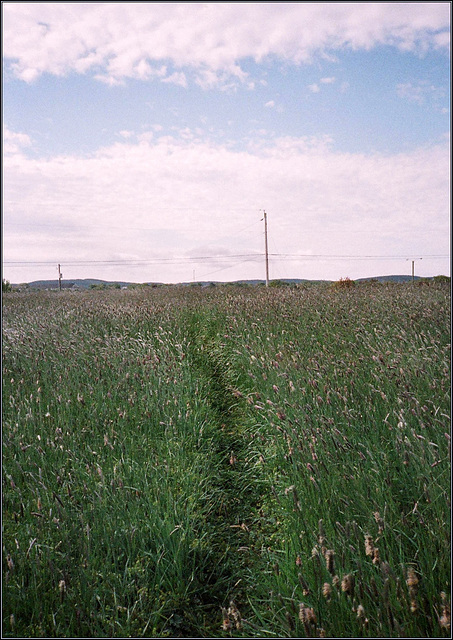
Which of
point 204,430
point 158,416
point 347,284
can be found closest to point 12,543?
point 158,416

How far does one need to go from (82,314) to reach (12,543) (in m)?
4.89

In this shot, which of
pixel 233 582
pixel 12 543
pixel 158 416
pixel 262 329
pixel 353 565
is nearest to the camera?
pixel 353 565

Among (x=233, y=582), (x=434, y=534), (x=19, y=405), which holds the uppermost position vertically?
(x=19, y=405)

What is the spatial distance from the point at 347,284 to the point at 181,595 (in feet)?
38.4

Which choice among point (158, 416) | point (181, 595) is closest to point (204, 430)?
point (158, 416)

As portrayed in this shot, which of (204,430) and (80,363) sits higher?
(80,363)

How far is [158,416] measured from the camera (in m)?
4.14

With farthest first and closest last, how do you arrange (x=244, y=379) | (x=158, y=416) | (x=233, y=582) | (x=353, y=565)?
1. (x=244, y=379)
2. (x=158, y=416)
3. (x=233, y=582)
4. (x=353, y=565)

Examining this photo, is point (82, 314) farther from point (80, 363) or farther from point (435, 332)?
point (435, 332)

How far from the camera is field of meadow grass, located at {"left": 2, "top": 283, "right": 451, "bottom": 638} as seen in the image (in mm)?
2100

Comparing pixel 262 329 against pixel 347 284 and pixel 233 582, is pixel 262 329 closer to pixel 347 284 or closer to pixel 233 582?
pixel 233 582

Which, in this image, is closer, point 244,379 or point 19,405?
point 19,405

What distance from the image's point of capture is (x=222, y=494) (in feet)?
12.0

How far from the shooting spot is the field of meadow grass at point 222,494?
6.89 feet
